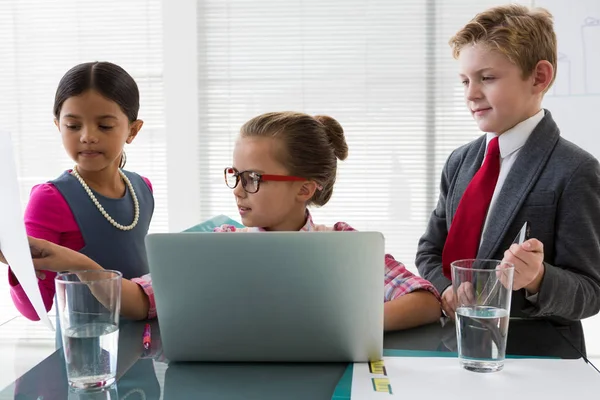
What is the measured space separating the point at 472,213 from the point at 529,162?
0.60ft

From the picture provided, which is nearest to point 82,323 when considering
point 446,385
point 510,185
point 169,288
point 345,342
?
point 169,288

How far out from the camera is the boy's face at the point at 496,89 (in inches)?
61.8

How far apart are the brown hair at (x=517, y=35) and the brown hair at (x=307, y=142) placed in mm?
422

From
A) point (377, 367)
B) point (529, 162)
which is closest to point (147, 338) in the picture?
point (377, 367)

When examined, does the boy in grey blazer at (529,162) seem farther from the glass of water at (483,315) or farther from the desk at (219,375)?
the glass of water at (483,315)

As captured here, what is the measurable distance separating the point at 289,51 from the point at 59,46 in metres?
1.36

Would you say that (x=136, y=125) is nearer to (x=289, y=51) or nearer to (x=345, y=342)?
(x=345, y=342)

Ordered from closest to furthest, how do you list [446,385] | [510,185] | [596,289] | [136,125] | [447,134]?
[446,385], [596,289], [510,185], [136,125], [447,134]

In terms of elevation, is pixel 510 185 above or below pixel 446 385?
above

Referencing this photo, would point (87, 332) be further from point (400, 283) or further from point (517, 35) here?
point (517, 35)

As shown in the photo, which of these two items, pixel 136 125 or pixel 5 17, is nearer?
pixel 136 125

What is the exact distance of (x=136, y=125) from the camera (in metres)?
1.71

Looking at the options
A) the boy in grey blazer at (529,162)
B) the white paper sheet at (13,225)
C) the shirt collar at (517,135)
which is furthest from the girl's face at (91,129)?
the shirt collar at (517,135)

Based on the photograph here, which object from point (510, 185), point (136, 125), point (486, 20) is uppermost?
point (486, 20)
